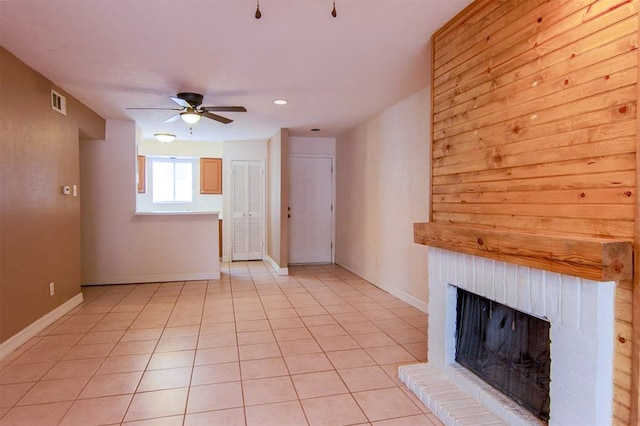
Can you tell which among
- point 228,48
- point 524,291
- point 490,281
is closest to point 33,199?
point 228,48

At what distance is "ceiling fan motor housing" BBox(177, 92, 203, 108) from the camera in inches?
151

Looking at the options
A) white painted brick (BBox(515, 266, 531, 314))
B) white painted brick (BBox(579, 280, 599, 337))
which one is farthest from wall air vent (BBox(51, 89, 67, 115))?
white painted brick (BBox(579, 280, 599, 337))

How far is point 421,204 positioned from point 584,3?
2.54 meters

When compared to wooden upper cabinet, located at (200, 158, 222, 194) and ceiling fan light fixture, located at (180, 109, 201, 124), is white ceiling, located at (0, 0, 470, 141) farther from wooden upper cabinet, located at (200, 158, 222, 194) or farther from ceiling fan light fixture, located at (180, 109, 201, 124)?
wooden upper cabinet, located at (200, 158, 222, 194)

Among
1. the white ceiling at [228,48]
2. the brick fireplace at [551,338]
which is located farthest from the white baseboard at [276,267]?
the brick fireplace at [551,338]

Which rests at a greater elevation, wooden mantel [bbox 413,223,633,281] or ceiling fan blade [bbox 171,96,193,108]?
ceiling fan blade [bbox 171,96,193,108]

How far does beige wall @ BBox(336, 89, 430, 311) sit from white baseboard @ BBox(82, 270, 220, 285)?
2280 mm

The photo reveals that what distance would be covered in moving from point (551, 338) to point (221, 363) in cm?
212

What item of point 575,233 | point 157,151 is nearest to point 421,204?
point 575,233

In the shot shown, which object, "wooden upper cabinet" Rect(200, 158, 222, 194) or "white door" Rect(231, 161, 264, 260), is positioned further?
"wooden upper cabinet" Rect(200, 158, 222, 194)

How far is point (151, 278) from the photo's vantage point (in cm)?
552

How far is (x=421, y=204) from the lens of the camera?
13.0 ft

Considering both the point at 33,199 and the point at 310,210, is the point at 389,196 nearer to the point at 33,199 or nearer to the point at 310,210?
the point at 310,210

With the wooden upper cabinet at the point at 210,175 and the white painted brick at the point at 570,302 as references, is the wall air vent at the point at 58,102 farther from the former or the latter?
the white painted brick at the point at 570,302
